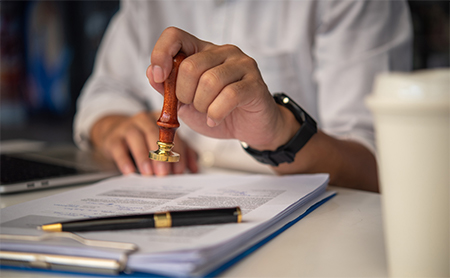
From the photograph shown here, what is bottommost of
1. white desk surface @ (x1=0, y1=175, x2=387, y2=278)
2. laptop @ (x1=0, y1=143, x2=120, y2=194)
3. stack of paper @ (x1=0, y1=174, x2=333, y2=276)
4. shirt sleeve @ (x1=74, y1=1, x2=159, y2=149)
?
white desk surface @ (x1=0, y1=175, x2=387, y2=278)

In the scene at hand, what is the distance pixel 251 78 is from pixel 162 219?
0.65ft

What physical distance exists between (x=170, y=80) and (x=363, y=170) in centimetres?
43

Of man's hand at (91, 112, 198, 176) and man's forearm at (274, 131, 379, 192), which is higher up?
man's hand at (91, 112, 198, 176)

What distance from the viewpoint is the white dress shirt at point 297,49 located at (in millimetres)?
835

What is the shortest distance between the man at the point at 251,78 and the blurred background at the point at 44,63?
177 cm

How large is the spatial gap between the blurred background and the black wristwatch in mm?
2489

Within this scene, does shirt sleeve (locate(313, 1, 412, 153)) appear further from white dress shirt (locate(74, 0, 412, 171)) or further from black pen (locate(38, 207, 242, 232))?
black pen (locate(38, 207, 242, 232))

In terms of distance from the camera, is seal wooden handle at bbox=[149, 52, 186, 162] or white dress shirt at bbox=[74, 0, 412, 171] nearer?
seal wooden handle at bbox=[149, 52, 186, 162]

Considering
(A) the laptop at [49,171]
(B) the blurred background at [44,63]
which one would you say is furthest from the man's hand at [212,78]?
(B) the blurred background at [44,63]

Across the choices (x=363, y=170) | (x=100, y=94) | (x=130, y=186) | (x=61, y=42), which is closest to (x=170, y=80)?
(x=130, y=186)

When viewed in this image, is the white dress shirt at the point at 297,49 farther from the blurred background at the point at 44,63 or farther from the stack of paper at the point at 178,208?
the blurred background at the point at 44,63

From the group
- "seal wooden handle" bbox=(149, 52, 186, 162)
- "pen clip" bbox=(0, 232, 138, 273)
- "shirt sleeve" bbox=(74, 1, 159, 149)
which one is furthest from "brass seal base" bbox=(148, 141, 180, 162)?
"shirt sleeve" bbox=(74, 1, 159, 149)

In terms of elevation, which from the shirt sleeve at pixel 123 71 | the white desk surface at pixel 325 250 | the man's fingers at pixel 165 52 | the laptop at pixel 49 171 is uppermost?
the shirt sleeve at pixel 123 71

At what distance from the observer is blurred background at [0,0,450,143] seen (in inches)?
112
